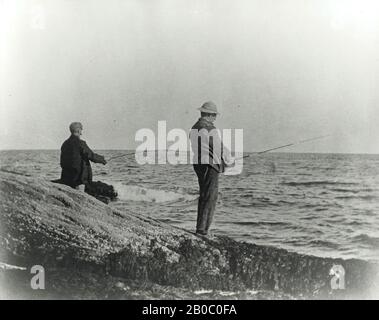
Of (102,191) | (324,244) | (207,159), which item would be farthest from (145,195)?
(324,244)

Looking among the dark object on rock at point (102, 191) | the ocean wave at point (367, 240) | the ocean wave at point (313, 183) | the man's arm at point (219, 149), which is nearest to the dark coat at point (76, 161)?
the dark object on rock at point (102, 191)

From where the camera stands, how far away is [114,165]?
670cm

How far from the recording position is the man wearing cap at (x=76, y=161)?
5965 millimetres

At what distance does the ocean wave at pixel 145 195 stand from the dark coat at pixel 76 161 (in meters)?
0.62

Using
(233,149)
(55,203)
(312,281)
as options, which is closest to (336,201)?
(312,281)

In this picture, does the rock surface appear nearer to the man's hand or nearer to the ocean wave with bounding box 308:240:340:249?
the ocean wave with bounding box 308:240:340:249

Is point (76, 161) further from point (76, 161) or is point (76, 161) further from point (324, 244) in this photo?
point (324, 244)

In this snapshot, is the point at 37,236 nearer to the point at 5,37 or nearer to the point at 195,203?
the point at 195,203

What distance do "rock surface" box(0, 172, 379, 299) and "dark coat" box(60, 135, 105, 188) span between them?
324 mm

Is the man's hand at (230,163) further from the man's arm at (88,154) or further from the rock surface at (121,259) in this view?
the man's arm at (88,154)

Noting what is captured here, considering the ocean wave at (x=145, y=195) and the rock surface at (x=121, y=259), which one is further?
the ocean wave at (x=145, y=195)

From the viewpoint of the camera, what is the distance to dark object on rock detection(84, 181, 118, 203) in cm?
634

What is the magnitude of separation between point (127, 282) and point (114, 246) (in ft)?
1.49

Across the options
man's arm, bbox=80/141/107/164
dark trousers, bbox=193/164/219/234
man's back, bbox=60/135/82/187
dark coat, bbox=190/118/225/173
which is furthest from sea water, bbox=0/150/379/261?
dark coat, bbox=190/118/225/173
